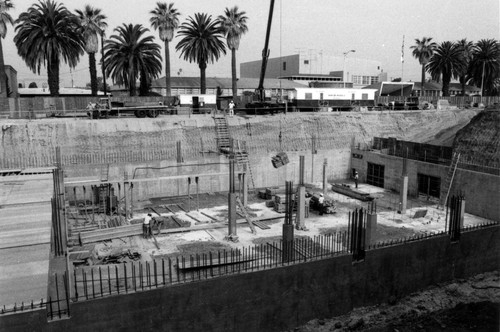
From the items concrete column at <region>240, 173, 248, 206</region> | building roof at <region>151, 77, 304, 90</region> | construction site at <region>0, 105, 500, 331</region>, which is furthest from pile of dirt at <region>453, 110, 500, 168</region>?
building roof at <region>151, 77, 304, 90</region>

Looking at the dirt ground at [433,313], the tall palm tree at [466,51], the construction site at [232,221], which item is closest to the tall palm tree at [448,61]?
the tall palm tree at [466,51]

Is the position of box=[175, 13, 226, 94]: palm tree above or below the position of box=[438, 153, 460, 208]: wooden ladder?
above

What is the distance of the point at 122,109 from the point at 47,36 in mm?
9866

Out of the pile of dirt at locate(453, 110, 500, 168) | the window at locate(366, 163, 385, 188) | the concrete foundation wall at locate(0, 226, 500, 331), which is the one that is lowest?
the concrete foundation wall at locate(0, 226, 500, 331)

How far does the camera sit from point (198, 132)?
124 feet

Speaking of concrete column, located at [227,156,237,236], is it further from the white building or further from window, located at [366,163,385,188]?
the white building

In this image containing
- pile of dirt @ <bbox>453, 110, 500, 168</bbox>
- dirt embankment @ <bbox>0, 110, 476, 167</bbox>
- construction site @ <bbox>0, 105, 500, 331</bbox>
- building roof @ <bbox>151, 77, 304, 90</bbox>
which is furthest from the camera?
building roof @ <bbox>151, 77, 304, 90</bbox>

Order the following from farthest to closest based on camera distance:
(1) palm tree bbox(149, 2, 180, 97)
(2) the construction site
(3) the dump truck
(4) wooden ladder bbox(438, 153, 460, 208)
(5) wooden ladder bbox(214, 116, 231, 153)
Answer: (1) palm tree bbox(149, 2, 180, 97) → (3) the dump truck → (5) wooden ladder bbox(214, 116, 231, 153) → (4) wooden ladder bbox(438, 153, 460, 208) → (2) the construction site

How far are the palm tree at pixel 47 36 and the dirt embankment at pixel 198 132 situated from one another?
8.45 m

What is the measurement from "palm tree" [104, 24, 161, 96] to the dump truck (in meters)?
6.18

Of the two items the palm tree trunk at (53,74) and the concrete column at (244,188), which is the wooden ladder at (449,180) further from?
the palm tree trunk at (53,74)

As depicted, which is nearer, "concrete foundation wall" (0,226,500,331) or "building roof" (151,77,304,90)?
"concrete foundation wall" (0,226,500,331)

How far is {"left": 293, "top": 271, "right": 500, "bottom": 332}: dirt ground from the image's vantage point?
59.9 ft

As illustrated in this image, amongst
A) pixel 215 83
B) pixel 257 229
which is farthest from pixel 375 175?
pixel 215 83
